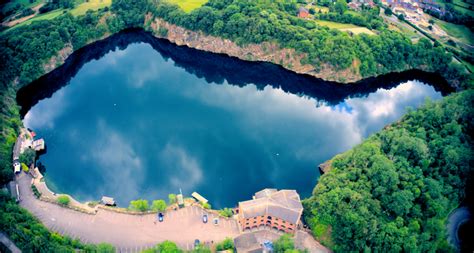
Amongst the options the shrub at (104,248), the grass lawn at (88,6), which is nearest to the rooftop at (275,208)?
the shrub at (104,248)

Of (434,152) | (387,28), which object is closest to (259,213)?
(434,152)

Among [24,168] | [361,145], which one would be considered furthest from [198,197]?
[24,168]

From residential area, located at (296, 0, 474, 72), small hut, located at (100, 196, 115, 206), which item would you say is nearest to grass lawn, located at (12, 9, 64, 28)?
small hut, located at (100, 196, 115, 206)

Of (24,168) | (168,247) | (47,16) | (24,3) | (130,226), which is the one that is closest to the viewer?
(168,247)

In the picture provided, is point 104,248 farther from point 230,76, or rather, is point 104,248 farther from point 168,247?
point 230,76

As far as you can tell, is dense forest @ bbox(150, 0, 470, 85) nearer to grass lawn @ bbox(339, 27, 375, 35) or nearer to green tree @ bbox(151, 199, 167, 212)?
grass lawn @ bbox(339, 27, 375, 35)

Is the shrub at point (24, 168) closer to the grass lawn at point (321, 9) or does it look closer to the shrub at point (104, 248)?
the shrub at point (104, 248)

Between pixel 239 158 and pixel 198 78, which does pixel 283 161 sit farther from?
pixel 198 78
